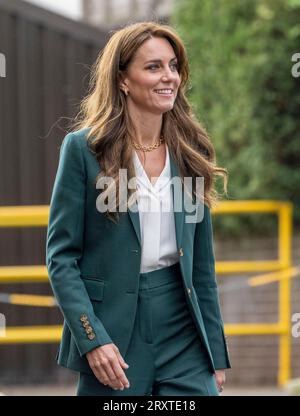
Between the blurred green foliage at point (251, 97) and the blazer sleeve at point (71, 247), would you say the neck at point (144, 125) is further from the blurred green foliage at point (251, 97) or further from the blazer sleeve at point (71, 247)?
the blurred green foliage at point (251, 97)

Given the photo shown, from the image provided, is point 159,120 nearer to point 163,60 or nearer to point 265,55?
point 163,60

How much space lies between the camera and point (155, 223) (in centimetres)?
374

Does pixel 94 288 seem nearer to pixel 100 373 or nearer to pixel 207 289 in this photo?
pixel 100 373

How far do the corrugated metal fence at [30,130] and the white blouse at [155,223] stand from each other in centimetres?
551

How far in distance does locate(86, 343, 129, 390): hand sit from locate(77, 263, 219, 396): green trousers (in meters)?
0.07

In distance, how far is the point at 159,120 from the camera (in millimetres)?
3873

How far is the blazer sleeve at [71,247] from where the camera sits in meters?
3.59

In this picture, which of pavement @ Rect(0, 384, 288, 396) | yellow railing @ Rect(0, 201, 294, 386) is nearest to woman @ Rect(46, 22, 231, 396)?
yellow railing @ Rect(0, 201, 294, 386)

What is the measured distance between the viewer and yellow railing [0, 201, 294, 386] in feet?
27.4

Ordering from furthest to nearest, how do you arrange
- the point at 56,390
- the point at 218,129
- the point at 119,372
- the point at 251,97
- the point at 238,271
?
the point at 218,129 → the point at 251,97 → the point at 56,390 → the point at 238,271 → the point at 119,372

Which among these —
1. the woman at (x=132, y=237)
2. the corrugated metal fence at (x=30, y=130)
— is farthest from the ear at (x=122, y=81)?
the corrugated metal fence at (x=30, y=130)

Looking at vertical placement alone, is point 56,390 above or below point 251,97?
below

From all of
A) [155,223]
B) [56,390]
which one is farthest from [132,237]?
[56,390]

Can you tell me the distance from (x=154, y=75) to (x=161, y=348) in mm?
828
